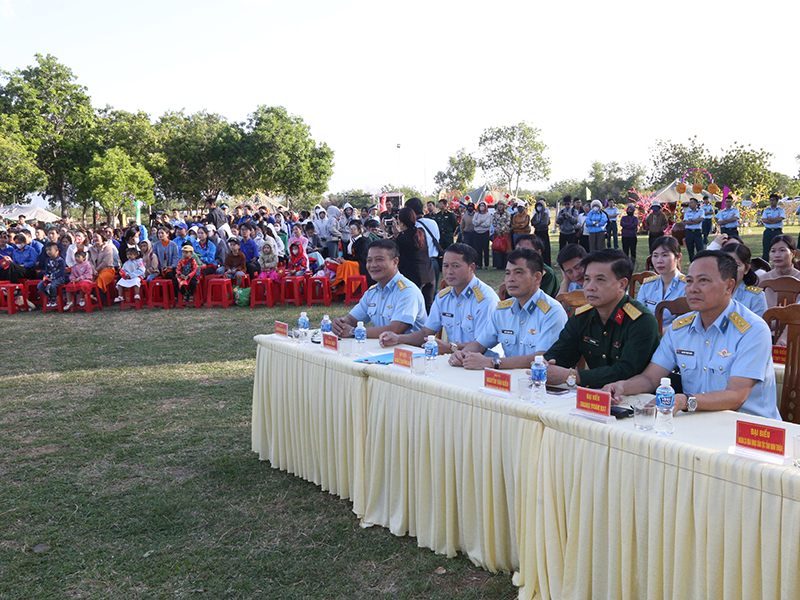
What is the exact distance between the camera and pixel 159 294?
10.7 metres

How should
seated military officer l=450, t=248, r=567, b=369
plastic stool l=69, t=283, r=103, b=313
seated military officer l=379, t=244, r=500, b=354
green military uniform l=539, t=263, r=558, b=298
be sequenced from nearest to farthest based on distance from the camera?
seated military officer l=450, t=248, r=567, b=369, seated military officer l=379, t=244, r=500, b=354, green military uniform l=539, t=263, r=558, b=298, plastic stool l=69, t=283, r=103, b=313

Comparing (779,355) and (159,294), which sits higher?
(779,355)

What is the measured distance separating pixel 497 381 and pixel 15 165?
27806 mm

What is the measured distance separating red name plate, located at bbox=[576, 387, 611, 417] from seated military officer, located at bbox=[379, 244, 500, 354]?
1.46 metres

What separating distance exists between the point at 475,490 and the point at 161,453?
2.35 meters

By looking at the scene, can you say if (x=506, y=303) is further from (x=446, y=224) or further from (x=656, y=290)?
(x=446, y=224)

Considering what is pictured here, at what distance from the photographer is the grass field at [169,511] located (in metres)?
2.66

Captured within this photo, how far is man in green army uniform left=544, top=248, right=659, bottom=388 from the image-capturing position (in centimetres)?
278

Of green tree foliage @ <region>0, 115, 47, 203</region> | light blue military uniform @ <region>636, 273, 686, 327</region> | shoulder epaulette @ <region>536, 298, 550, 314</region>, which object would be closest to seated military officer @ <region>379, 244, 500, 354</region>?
shoulder epaulette @ <region>536, 298, 550, 314</region>

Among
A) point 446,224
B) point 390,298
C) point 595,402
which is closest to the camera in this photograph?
point 595,402

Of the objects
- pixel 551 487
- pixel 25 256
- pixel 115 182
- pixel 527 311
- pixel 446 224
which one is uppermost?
pixel 115 182

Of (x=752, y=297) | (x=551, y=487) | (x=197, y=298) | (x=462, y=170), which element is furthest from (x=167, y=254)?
(x=462, y=170)

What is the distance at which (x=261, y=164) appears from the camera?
3156 cm

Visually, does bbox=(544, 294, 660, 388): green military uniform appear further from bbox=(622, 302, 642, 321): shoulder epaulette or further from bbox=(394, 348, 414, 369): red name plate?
bbox=(394, 348, 414, 369): red name plate
